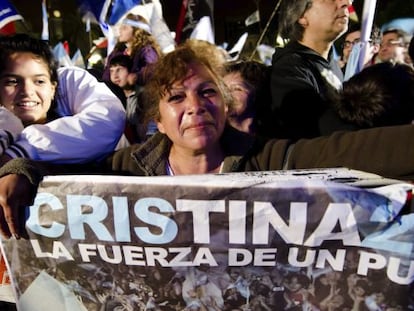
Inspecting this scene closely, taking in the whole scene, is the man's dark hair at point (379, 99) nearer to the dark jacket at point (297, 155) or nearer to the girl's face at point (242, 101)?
the dark jacket at point (297, 155)

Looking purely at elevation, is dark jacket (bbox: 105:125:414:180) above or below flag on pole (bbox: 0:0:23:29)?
below

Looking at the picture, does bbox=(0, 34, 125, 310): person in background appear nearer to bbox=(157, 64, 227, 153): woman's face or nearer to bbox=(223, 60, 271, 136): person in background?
bbox=(157, 64, 227, 153): woman's face

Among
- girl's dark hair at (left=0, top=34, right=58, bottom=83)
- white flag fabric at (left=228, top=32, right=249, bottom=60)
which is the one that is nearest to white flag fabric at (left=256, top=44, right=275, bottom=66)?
white flag fabric at (left=228, top=32, right=249, bottom=60)

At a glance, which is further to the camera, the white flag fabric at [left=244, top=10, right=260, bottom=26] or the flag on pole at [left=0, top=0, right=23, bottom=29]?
the white flag fabric at [left=244, top=10, right=260, bottom=26]

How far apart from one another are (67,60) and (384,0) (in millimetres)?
1607

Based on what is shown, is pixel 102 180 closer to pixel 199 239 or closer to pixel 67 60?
pixel 199 239

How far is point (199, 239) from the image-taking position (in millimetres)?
1299

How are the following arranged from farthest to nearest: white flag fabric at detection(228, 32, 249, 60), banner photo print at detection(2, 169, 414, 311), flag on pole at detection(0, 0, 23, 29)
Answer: white flag fabric at detection(228, 32, 249, 60) < flag on pole at detection(0, 0, 23, 29) < banner photo print at detection(2, 169, 414, 311)

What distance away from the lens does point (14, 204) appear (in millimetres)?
1376

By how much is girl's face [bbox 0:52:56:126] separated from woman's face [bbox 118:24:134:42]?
2.30ft

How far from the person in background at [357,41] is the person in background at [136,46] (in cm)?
85

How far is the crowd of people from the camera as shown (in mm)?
1578

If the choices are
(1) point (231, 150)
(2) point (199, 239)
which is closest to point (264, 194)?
(2) point (199, 239)

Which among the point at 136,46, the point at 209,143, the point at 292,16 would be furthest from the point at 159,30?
the point at 209,143
